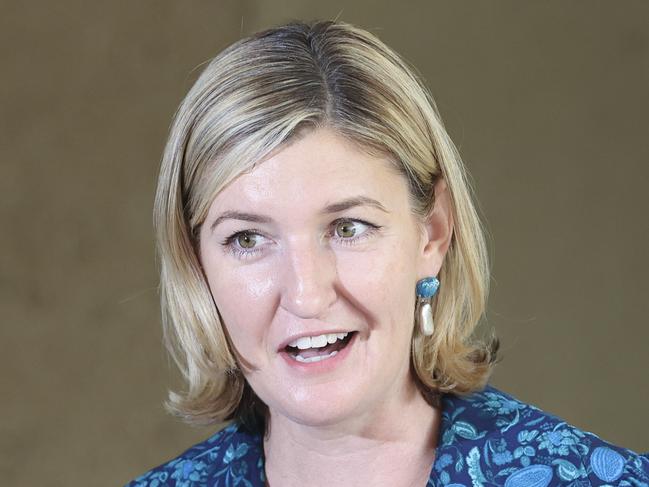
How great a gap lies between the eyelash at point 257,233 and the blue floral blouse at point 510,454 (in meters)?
0.38

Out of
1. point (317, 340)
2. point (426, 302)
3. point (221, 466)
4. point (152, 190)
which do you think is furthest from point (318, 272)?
point (152, 190)

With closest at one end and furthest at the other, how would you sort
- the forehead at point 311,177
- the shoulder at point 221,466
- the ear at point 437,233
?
the forehead at point 311,177 → the ear at point 437,233 → the shoulder at point 221,466

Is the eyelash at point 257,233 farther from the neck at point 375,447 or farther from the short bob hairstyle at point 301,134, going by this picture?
the neck at point 375,447

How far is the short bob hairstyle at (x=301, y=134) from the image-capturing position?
75.9 inches

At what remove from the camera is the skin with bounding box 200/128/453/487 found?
6.22ft

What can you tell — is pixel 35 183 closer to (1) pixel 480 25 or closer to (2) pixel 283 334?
(1) pixel 480 25

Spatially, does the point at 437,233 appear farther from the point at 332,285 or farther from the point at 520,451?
the point at 520,451

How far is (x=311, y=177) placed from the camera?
1.88m

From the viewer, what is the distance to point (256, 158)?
191 centimetres

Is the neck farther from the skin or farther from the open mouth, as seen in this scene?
the open mouth

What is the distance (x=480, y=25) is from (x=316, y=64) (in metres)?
1.77

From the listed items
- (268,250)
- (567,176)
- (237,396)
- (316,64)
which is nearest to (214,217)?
(268,250)

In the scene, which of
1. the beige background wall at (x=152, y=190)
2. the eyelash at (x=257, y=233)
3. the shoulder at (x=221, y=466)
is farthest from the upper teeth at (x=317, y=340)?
the beige background wall at (x=152, y=190)

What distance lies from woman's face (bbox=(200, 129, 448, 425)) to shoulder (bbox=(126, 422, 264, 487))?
0.28 meters
